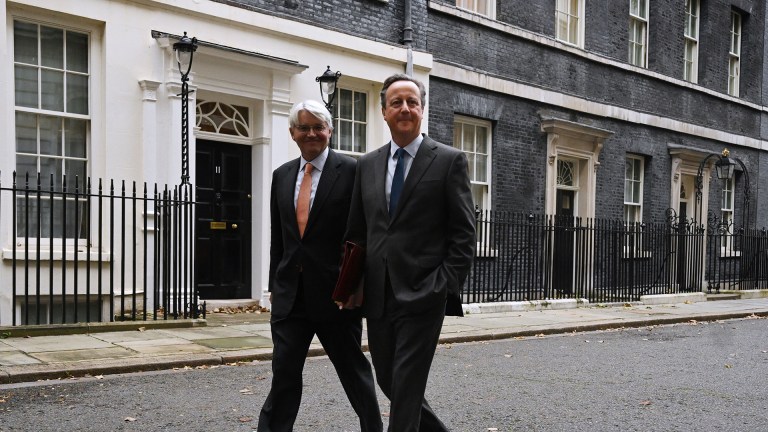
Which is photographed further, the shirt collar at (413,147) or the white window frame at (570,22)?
the white window frame at (570,22)

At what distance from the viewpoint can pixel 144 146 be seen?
10.1 meters

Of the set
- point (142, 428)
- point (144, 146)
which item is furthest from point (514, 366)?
point (144, 146)

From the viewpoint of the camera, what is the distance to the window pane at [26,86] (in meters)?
9.34

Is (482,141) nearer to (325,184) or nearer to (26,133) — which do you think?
(26,133)

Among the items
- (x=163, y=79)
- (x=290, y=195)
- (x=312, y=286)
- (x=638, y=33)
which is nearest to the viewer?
(x=312, y=286)

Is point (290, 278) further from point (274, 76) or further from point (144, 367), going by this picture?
point (274, 76)

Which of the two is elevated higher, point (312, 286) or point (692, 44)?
point (692, 44)

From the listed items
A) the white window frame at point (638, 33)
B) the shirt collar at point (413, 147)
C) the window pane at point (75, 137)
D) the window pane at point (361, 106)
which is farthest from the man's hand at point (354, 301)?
the white window frame at point (638, 33)

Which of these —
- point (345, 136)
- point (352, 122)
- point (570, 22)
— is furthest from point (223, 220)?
point (570, 22)

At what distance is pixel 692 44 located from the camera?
20.6 meters

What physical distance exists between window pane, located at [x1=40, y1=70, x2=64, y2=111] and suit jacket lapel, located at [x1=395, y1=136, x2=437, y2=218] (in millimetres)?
7246

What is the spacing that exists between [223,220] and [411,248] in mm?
8080

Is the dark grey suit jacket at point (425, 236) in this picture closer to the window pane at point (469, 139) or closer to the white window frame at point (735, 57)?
the window pane at point (469, 139)

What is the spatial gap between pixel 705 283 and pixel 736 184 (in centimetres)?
369
